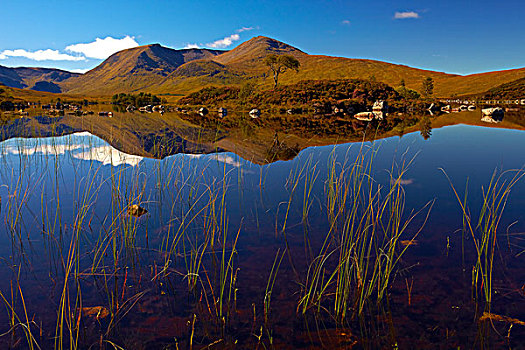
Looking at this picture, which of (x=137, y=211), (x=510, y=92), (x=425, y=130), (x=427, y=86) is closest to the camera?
(x=137, y=211)

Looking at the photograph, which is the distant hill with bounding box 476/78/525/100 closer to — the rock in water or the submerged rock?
the rock in water

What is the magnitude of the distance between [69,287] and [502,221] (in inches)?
320

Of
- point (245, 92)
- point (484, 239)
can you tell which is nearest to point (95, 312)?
point (484, 239)

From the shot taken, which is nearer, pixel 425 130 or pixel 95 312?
pixel 95 312

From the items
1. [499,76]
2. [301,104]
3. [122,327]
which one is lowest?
[122,327]

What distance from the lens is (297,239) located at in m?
5.89

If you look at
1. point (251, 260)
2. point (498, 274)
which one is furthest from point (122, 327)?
point (498, 274)

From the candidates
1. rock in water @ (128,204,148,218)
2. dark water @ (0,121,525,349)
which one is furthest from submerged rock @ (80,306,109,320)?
rock in water @ (128,204,148,218)

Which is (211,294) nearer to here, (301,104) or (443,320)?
(443,320)

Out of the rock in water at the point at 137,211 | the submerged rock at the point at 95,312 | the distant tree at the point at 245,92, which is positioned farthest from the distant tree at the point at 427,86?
the submerged rock at the point at 95,312

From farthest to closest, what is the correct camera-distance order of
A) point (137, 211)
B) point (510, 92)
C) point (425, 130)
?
1. point (510, 92)
2. point (425, 130)
3. point (137, 211)

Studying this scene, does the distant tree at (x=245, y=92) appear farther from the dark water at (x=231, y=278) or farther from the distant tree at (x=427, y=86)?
the dark water at (x=231, y=278)

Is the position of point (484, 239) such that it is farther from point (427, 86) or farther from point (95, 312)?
point (427, 86)

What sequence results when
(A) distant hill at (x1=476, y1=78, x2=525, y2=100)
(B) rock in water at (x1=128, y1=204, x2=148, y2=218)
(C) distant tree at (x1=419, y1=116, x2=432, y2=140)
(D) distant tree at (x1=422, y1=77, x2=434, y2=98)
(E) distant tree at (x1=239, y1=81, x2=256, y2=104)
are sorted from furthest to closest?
(A) distant hill at (x1=476, y1=78, x2=525, y2=100)
(D) distant tree at (x1=422, y1=77, x2=434, y2=98)
(E) distant tree at (x1=239, y1=81, x2=256, y2=104)
(C) distant tree at (x1=419, y1=116, x2=432, y2=140)
(B) rock in water at (x1=128, y1=204, x2=148, y2=218)
